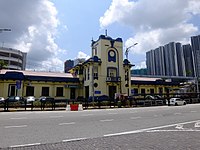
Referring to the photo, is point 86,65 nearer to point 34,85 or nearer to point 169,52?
point 34,85

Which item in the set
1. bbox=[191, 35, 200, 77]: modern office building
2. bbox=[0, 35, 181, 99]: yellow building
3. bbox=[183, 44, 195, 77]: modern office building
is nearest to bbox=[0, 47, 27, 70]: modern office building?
bbox=[0, 35, 181, 99]: yellow building

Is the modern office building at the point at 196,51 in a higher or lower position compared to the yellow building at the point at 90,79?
higher

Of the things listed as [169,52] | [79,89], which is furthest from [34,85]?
[169,52]

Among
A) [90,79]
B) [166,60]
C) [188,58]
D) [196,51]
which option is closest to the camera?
[90,79]

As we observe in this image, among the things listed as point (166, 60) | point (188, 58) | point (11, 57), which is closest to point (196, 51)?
point (166, 60)

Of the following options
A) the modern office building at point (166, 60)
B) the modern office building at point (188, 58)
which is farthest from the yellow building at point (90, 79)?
the modern office building at point (188, 58)

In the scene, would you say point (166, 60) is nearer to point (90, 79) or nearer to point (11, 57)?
point (90, 79)

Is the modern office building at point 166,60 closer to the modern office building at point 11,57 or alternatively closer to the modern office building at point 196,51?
the modern office building at point 196,51

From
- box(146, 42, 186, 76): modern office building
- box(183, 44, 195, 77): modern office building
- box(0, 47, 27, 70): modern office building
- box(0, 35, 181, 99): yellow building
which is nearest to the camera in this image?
box(0, 35, 181, 99): yellow building

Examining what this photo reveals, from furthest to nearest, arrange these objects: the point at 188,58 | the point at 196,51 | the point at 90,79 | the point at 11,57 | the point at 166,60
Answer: the point at 11,57
the point at 188,58
the point at 166,60
the point at 196,51
the point at 90,79

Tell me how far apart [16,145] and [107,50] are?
1430 inches

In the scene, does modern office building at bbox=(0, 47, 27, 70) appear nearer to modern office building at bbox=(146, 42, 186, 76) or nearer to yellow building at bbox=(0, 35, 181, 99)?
yellow building at bbox=(0, 35, 181, 99)

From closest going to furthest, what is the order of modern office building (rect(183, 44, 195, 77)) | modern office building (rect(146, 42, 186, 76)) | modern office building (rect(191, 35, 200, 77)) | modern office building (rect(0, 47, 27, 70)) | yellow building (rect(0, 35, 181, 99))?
yellow building (rect(0, 35, 181, 99)), modern office building (rect(191, 35, 200, 77)), modern office building (rect(146, 42, 186, 76)), modern office building (rect(183, 44, 195, 77)), modern office building (rect(0, 47, 27, 70))

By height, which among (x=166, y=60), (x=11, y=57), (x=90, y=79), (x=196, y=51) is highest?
(x=11, y=57)
